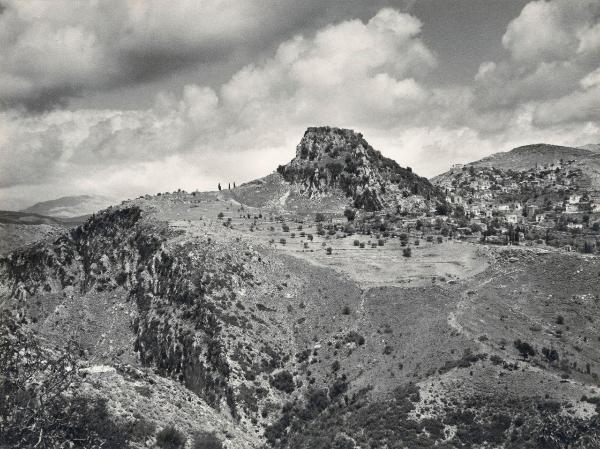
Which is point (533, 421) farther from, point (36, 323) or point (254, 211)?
point (254, 211)

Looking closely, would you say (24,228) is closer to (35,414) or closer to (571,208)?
(35,414)

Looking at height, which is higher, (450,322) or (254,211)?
(254,211)

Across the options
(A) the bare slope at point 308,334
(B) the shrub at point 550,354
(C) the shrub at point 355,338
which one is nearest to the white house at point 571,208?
(A) the bare slope at point 308,334

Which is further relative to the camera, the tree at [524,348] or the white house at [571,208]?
the white house at [571,208]

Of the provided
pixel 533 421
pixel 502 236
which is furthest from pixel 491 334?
pixel 502 236

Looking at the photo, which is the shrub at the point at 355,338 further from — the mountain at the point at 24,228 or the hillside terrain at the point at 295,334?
the mountain at the point at 24,228

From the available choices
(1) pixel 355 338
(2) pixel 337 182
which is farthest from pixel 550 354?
(2) pixel 337 182
